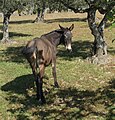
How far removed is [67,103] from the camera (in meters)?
14.0

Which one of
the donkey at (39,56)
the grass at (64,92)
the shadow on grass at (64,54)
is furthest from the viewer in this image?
the shadow on grass at (64,54)

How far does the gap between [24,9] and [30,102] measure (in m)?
20.6

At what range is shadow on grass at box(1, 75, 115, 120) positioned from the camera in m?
12.8

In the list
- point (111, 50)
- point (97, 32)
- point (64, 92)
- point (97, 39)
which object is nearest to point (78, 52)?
point (111, 50)

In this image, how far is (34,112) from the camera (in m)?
13.1

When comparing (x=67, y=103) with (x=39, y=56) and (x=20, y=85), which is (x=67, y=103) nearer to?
(x=39, y=56)

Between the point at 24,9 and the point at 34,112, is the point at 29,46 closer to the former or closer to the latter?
the point at 34,112

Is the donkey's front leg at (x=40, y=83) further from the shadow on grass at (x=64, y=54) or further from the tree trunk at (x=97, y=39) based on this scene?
the shadow on grass at (x=64, y=54)

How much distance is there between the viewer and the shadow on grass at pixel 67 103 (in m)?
12.8

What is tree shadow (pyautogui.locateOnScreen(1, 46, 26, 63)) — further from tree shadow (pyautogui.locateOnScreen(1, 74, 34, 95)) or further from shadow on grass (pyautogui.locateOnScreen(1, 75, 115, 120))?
shadow on grass (pyautogui.locateOnScreen(1, 75, 115, 120))

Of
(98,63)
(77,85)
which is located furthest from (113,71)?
(77,85)

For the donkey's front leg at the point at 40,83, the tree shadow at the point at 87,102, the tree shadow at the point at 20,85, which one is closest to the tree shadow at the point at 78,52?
the tree shadow at the point at 20,85

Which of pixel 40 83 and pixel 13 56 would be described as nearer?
A: pixel 40 83

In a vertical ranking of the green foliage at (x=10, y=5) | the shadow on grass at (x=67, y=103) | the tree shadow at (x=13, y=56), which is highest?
the green foliage at (x=10, y=5)
